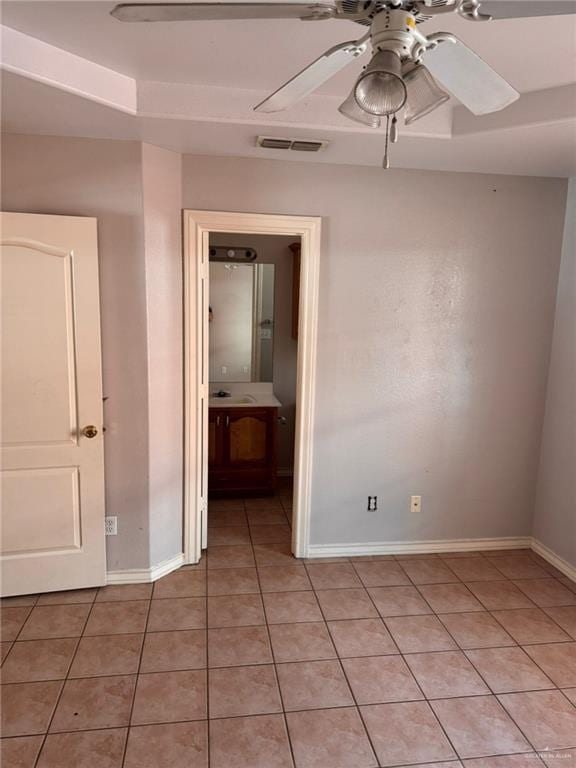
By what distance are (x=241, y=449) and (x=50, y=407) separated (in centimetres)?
167

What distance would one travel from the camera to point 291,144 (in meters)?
2.51

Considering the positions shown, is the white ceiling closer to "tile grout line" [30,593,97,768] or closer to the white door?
the white door

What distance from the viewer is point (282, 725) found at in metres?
1.93

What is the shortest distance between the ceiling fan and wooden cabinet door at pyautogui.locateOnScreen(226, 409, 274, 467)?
2.73m

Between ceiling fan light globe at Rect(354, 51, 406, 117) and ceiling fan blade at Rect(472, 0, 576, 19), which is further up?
ceiling fan blade at Rect(472, 0, 576, 19)

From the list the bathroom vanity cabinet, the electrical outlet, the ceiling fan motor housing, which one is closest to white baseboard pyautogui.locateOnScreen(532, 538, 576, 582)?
the bathroom vanity cabinet

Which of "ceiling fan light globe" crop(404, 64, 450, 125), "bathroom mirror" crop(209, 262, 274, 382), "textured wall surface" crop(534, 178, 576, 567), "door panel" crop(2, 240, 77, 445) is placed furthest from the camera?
"bathroom mirror" crop(209, 262, 274, 382)

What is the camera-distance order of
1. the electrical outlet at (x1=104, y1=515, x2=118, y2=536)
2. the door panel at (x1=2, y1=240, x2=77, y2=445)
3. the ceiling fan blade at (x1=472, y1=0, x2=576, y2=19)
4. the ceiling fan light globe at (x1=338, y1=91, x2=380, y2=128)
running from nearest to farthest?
1. the ceiling fan blade at (x1=472, y1=0, x2=576, y2=19)
2. the ceiling fan light globe at (x1=338, y1=91, x2=380, y2=128)
3. the door panel at (x1=2, y1=240, x2=77, y2=445)
4. the electrical outlet at (x1=104, y1=515, x2=118, y2=536)

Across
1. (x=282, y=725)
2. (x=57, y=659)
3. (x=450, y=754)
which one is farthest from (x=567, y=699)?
(x=57, y=659)

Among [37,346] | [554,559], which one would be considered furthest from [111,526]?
[554,559]

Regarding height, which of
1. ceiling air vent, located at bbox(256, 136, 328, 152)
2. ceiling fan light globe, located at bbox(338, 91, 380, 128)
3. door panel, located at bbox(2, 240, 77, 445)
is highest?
ceiling air vent, located at bbox(256, 136, 328, 152)

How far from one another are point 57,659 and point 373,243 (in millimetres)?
2682

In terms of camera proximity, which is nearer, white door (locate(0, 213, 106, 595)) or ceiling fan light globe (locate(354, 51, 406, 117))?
ceiling fan light globe (locate(354, 51, 406, 117))

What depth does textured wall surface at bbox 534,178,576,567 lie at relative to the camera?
308cm
